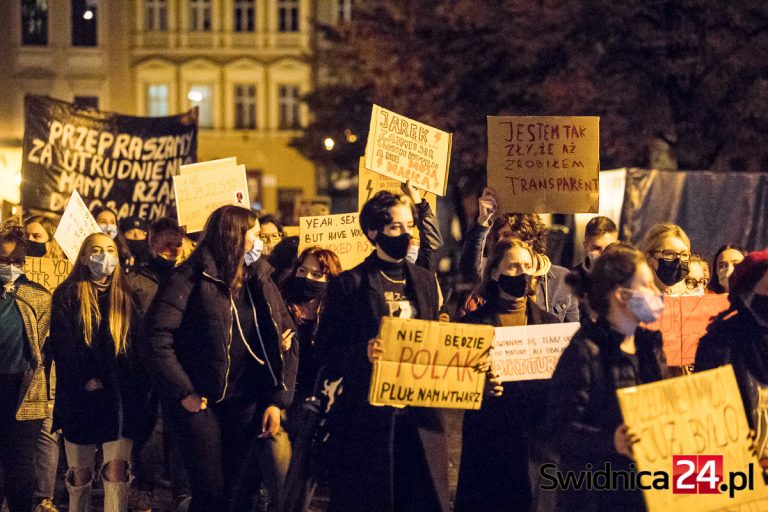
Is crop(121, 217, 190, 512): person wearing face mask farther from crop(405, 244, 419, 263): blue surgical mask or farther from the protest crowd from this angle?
crop(405, 244, 419, 263): blue surgical mask

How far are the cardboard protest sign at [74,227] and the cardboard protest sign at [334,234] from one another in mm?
1590

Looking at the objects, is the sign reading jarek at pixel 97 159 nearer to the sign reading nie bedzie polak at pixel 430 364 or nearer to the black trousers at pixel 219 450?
the black trousers at pixel 219 450

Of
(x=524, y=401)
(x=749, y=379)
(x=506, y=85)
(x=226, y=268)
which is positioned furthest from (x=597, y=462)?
(x=506, y=85)

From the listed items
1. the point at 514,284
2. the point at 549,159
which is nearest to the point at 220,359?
the point at 514,284

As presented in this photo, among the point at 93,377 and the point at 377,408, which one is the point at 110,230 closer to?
the point at 93,377

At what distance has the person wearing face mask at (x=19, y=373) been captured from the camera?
7.99 metres

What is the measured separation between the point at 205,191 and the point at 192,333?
4627 mm

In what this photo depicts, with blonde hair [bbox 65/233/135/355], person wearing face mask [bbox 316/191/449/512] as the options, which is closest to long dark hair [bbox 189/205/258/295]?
person wearing face mask [bbox 316/191/449/512]

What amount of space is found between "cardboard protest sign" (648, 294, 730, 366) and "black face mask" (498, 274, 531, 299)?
1.29 meters

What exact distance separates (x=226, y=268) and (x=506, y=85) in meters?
22.8

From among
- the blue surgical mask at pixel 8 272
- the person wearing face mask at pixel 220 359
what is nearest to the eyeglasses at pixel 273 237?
the blue surgical mask at pixel 8 272

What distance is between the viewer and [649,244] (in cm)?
830

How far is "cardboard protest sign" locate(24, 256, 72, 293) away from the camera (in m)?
9.80

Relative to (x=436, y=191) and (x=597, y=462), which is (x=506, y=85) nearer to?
(x=436, y=191)
